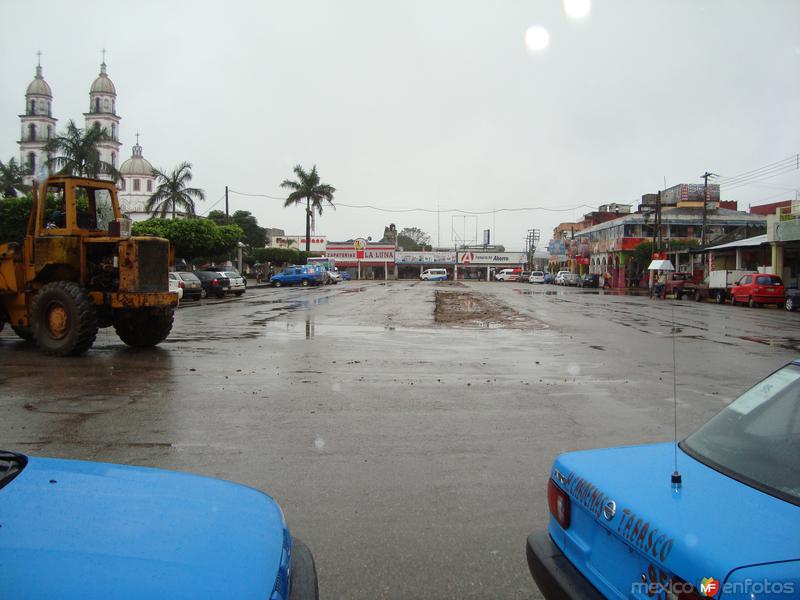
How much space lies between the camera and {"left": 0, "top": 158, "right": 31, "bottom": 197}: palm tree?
146ft

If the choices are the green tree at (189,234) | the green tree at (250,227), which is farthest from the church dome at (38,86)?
the green tree at (189,234)

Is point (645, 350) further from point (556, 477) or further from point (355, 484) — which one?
point (556, 477)

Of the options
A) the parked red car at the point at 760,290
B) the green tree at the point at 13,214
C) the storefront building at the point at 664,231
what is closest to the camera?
the green tree at the point at 13,214

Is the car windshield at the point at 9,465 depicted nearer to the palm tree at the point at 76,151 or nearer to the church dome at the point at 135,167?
the palm tree at the point at 76,151

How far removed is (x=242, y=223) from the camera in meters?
91.5

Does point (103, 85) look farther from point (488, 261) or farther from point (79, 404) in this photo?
point (79, 404)

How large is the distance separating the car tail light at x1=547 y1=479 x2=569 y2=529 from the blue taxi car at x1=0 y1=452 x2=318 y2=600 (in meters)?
1.15

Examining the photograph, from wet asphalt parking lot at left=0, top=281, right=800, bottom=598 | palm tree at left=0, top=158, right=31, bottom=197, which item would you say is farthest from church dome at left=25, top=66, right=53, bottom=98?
wet asphalt parking lot at left=0, top=281, right=800, bottom=598

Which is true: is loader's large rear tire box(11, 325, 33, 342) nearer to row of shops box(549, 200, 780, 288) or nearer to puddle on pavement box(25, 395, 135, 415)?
puddle on pavement box(25, 395, 135, 415)

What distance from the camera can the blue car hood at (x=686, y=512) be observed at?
1.89m

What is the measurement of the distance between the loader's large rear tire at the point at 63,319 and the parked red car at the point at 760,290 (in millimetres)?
29237

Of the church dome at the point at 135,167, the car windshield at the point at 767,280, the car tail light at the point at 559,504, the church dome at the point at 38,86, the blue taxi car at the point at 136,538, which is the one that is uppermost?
the church dome at the point at 38,86

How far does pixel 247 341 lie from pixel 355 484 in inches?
373

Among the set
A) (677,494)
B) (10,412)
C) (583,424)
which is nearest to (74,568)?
(677,494)
